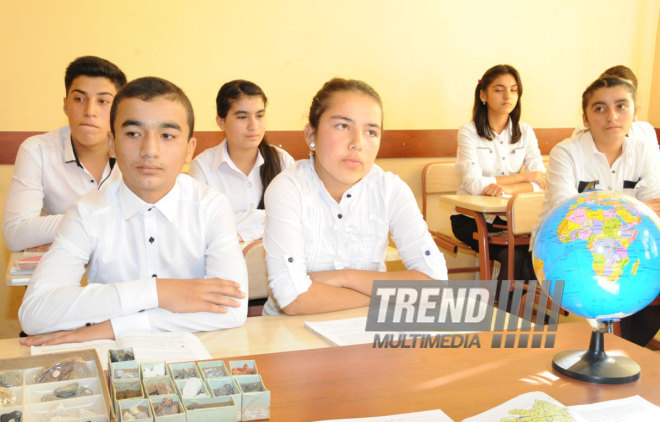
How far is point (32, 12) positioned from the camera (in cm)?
348

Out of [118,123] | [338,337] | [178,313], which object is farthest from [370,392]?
[118,123]

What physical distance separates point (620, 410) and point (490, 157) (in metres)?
3.44

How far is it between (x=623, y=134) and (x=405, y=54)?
1860mm

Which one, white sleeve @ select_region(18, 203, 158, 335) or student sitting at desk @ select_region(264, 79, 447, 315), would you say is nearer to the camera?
white sleeve @ select_region(18, 203, 158, 335)

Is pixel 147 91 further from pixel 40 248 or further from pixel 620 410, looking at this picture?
pixel 620 410

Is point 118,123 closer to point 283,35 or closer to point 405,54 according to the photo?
point 283,35

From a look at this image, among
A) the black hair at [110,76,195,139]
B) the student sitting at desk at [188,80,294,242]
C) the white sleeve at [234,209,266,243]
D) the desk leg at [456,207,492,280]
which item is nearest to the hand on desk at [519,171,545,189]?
the desk leg at [456,207,492,280]

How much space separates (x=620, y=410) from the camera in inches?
42.6

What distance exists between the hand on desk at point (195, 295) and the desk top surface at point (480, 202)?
2159 mm

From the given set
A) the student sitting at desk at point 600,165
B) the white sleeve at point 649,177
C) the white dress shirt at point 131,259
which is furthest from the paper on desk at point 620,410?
the white sleeve at point 649,177

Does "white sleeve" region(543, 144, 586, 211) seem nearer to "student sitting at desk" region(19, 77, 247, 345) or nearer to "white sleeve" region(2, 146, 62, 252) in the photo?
"student sitting at desk" region(19, 77, 247, 345)

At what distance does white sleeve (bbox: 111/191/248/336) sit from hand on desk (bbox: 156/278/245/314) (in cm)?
1

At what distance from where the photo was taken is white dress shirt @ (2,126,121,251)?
8.77ft
